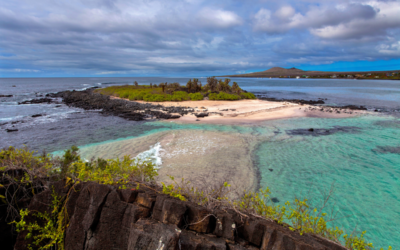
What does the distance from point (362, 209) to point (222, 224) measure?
318 inches

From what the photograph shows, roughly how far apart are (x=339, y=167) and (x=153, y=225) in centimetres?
1265

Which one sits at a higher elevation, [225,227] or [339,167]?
[225,227]

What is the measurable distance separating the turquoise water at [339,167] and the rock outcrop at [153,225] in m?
3.78

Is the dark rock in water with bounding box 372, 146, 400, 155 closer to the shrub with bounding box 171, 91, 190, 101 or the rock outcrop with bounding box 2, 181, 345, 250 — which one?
the rock outcrop with bounding box 2, 181, 345, 250

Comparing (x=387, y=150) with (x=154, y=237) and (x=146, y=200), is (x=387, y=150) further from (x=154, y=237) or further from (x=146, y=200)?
(x=154, y=237)

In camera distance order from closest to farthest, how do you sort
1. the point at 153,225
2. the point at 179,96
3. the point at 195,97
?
the point at 153,225
the point at 179,96
the point at 195,97

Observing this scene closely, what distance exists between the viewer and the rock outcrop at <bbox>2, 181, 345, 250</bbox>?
367 cm

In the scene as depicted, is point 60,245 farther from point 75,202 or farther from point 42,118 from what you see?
point 42,118

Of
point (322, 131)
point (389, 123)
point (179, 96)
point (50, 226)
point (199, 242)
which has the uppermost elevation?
point (179, 96)

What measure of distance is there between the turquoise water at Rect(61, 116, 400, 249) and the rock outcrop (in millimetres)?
3776

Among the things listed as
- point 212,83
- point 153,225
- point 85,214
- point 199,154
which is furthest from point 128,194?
point 212,83

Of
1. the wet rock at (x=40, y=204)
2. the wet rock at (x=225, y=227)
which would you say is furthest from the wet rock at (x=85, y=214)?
the wet rock at (x=225, y=227)

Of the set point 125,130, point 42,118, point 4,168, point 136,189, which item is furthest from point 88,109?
point 136,189

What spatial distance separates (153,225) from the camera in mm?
3871
